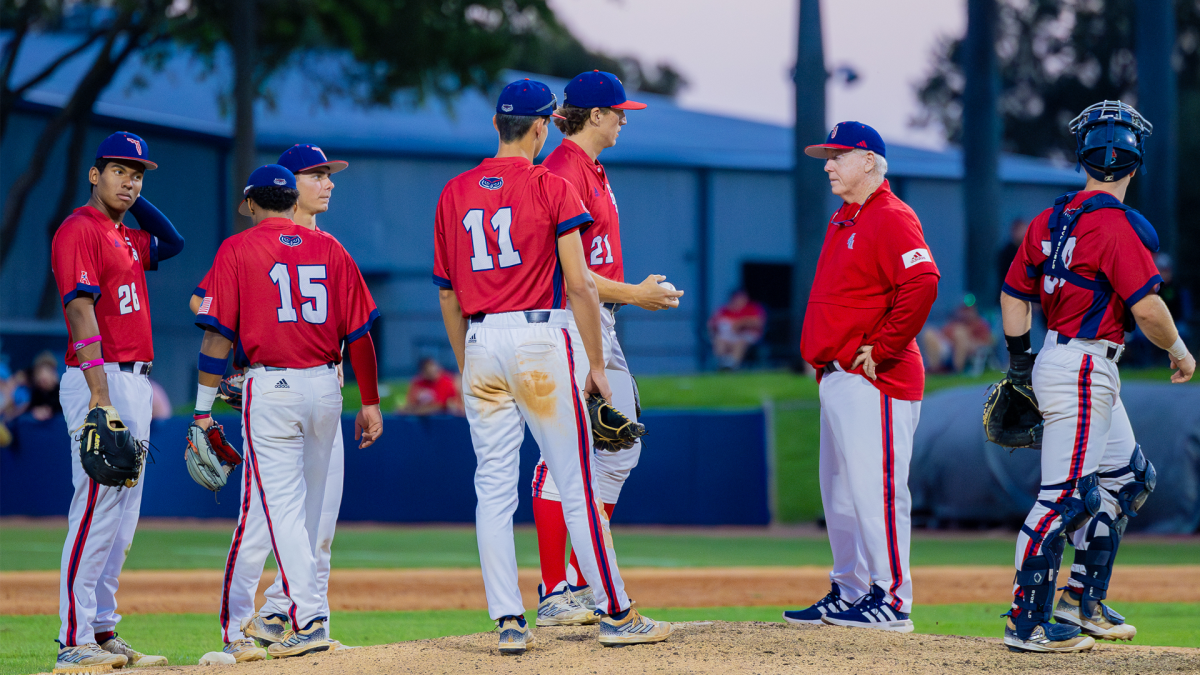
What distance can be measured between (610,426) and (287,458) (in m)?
1.39

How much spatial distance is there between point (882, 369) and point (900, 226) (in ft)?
2.06

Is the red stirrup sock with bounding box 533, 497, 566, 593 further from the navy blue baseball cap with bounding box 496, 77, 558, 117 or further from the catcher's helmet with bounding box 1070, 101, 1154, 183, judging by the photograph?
the catcher's helmet with bounding box 1070, 101, 1154, 183

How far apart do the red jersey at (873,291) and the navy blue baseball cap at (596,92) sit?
1125 millimetres

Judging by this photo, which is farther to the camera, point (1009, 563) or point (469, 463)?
point (469, 463)

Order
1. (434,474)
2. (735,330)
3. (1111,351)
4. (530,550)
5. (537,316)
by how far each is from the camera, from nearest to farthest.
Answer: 1. (537,316)
2. (1111,351)
3. (530,550)
4. (434,474)
5. (735,330)

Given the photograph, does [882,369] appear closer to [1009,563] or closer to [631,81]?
[1009,563]

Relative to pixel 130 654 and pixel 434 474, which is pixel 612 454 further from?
pixel 434 474

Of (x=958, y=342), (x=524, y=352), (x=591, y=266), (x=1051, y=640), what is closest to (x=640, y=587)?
(x=591, y=266)

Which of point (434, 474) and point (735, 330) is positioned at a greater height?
point (735, 330)

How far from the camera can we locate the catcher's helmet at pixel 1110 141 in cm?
497

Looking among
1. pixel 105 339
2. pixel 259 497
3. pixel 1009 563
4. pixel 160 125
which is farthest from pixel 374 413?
pixel 160 125

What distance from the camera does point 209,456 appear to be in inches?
209

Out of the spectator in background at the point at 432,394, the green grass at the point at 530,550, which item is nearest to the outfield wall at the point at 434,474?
the spectator in background at the point at 432,394

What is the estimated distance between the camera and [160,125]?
24172mm
